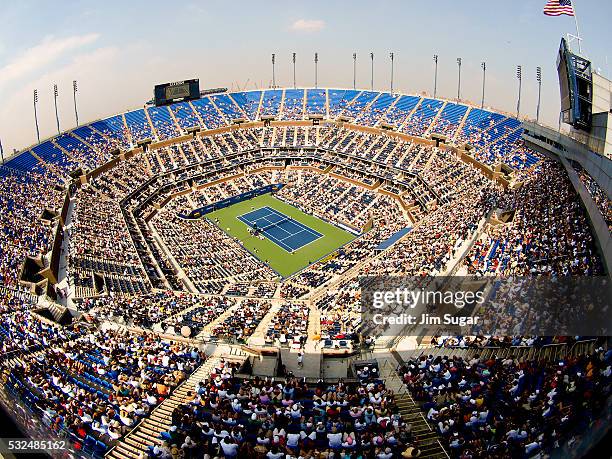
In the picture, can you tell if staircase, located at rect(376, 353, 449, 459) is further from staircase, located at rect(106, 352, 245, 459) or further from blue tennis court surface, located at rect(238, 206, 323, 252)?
blue tennis court surface, located at rect(238, 206, 323, 252)

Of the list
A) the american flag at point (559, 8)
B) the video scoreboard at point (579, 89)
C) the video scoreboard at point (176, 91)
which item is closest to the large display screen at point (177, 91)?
the video scoreboard at point (176, 91)

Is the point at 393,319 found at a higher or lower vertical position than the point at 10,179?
lower

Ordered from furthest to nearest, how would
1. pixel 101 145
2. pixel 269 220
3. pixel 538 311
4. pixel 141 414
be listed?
pixel 101 145, pixel 269 220, pixel 538 311, pixel 141 414

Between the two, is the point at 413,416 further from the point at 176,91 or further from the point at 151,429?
the point at 176,91

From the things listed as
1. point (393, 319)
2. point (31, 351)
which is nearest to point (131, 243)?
point (31, 351)

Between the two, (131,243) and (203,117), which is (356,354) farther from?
(203,117)

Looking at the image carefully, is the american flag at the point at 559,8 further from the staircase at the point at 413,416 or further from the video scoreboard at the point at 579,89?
the staircase at the point at 413,416

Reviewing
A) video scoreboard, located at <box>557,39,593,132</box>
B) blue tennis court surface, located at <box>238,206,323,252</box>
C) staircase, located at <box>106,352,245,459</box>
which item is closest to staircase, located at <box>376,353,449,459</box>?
staircase, located at <box>106,352,245,459</box>
